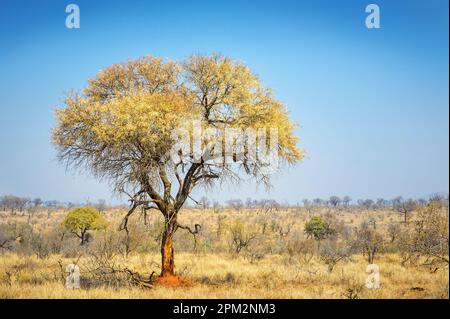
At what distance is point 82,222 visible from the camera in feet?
104

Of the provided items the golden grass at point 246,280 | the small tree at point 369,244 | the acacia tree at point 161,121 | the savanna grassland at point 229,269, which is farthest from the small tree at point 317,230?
the acacia tree at point 161,121

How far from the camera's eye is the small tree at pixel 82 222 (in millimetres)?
31578

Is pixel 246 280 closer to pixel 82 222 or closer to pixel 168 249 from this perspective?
pixel 168 249

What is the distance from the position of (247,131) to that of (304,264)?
31.8 feet

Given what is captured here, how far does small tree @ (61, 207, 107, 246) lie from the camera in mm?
31578

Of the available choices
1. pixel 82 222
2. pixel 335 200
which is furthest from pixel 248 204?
pixel 82 222

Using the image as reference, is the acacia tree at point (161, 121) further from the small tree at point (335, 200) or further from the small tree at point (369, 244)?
the small tree at point (335, 200)

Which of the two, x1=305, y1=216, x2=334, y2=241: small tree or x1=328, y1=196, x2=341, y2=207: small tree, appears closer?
x1=305, y1=216, x2=334, y2=241: small tree

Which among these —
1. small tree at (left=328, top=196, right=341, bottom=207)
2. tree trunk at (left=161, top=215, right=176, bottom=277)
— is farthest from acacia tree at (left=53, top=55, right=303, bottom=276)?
small tree at (left=328, top=196, right=341, bottom=207)

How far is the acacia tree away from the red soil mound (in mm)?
240

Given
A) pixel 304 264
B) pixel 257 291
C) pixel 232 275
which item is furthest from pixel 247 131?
pixel 304 264

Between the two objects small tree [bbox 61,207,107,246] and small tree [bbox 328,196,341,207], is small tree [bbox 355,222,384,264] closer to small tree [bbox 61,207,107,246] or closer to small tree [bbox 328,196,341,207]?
small tree [bbox 61,207,107,246]

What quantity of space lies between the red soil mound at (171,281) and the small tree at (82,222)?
17034 mm

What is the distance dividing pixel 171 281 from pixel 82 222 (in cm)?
1821
